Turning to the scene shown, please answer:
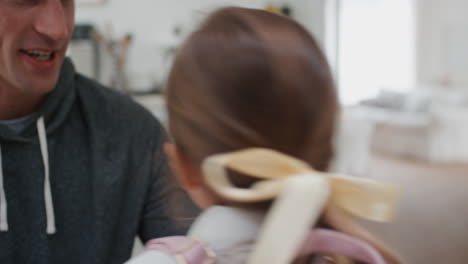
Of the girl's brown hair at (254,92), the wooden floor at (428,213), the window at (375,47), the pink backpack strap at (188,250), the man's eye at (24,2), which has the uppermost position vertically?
the man's eye at (24,2)

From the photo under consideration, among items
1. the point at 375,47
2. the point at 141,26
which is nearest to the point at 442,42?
the point at 375,47

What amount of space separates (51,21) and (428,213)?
361 centimetres

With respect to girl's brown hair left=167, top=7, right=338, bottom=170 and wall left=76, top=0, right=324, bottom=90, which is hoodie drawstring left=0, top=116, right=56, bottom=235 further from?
wall left=76, top=0, right=324, bottom=90

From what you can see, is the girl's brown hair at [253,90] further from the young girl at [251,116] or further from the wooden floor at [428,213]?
the wooden floor at [428,213]

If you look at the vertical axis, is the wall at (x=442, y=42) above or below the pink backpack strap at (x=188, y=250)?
below

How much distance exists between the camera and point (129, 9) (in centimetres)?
480

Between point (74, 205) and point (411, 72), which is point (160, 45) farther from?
point (411, 72)

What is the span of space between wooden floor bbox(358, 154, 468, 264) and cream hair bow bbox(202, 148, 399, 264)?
7.89 feet

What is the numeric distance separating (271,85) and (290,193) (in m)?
0.13

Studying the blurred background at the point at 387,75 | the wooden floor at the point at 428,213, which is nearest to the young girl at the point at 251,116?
the blurred background at the point at 387,75

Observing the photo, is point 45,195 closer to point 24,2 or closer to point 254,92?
point 24,2

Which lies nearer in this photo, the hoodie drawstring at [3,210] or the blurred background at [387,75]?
the hoodie drawstring at [3,210]

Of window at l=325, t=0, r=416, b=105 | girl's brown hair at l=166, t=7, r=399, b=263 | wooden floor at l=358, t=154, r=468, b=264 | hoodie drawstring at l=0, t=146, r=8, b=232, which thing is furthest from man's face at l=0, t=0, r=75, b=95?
window at l=325, t=0, r=416, b=105

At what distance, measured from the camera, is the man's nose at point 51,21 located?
0.94 meters
